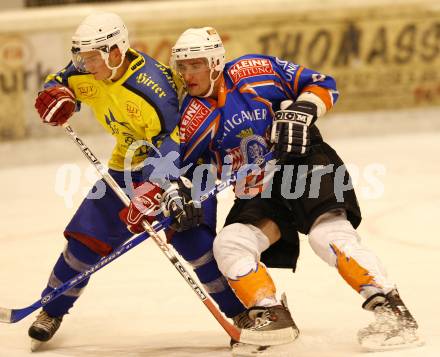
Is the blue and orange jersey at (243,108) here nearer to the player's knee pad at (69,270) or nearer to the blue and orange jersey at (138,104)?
the blue and orange jersey at (138,104)

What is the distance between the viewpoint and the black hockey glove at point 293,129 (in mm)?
3650

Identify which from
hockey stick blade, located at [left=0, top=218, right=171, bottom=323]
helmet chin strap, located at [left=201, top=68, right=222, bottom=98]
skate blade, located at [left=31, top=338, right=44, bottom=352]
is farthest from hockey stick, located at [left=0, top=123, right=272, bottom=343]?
helmet chin strap, located at [left=201, top=68, right=222, bottom=98]

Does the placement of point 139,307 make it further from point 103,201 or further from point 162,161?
point 162,161

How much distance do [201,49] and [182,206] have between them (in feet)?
1.79

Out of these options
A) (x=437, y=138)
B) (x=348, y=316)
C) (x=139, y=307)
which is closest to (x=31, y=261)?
(x=139, y=307)

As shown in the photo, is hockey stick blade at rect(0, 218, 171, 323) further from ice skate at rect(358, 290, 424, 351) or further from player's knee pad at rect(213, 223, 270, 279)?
ice skate at rect(358, 290, 424, 351)

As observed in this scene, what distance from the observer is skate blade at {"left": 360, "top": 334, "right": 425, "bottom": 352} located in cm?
353

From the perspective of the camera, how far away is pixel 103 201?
13.3 ft

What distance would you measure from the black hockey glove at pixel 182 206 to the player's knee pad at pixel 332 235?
40 cm

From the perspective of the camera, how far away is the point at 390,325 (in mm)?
3535

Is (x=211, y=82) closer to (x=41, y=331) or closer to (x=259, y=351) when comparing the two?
(x=259, y=351)

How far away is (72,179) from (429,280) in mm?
2991

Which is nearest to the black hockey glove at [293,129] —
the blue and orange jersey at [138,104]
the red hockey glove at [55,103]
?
the blue and orange jersey at [138,104]

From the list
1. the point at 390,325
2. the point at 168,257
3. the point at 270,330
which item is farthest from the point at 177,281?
the point at 390,325
